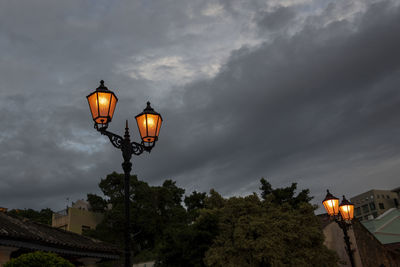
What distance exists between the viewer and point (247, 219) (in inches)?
878

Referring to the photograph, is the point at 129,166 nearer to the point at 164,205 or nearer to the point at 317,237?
the point at 317,237

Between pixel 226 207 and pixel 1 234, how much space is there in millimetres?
15992

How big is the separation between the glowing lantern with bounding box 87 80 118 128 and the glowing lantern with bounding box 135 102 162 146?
0.68 meters

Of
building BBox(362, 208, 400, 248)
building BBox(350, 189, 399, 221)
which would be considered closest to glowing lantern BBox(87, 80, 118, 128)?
building BBox(362, 208, 400, 248)

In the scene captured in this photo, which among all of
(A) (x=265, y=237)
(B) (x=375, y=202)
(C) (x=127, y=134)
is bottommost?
(A) (x=265, y=237)

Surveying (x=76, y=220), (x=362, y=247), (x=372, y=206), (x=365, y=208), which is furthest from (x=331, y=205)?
(x=365, y=208)

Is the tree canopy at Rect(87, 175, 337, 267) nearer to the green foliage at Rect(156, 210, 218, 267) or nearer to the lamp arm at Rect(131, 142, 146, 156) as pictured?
the green foliage at Rect(156, 210, 218, 267)

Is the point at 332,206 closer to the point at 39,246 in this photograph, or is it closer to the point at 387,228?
the point at 39,246

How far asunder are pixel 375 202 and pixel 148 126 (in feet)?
344

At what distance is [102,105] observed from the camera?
680 centimetres

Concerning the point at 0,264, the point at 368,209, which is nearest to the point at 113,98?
the point at 0,264

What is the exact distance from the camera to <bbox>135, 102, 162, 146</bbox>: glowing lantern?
730cm

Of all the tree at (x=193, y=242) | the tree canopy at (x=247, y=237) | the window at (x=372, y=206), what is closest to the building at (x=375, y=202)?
the window at (x=372, y=206)

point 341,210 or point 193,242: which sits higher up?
point 193,242
